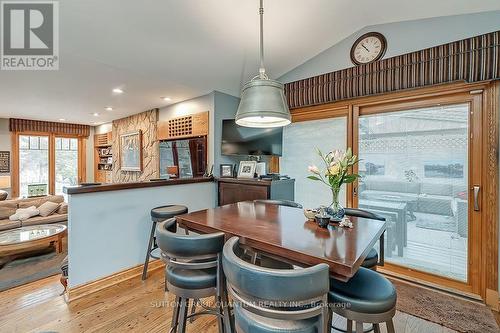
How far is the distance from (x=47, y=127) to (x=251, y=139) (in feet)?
20.2

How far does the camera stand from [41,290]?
2467 millimetres

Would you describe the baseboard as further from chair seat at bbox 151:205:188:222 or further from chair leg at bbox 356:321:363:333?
chair leg at bbox 356:321:363:333

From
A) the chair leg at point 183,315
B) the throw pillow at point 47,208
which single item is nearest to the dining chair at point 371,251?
the chair leg at point 183,315

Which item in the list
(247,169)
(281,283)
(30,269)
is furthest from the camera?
(247,169)

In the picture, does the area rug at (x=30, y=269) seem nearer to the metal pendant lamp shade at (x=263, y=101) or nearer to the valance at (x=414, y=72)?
the metal pendant lamp shade at (x=263, y=101)

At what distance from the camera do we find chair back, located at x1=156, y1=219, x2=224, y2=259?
4.33 ft

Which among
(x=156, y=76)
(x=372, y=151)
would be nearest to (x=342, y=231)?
(x=372, y=151)

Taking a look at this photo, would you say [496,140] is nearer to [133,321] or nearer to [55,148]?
[133,321]

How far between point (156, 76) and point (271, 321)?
3136 mm

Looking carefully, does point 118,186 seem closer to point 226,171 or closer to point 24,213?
point 226,171

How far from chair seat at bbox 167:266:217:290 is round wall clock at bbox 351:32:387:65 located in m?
2.83

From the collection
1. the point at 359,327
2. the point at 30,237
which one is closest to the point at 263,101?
the point at 359,327

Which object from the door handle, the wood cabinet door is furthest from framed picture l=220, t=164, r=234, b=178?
the door handle

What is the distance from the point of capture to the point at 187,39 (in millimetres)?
2541
